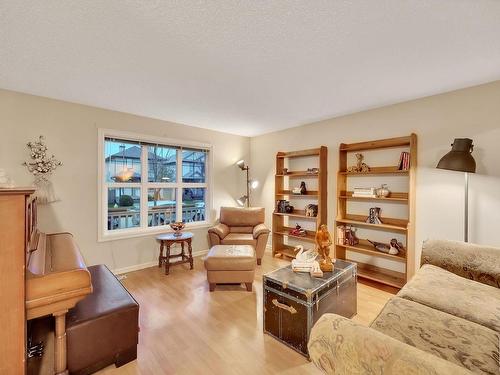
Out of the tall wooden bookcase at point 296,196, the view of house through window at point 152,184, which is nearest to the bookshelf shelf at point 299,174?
the tall wooden bookcase at point 296,196

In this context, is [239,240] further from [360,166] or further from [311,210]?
[360,166]

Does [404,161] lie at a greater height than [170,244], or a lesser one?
greater

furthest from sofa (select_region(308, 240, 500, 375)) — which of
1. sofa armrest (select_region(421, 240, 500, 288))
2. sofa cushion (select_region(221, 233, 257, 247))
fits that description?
sofa cushion (select_region(221, 233, 257, 247))

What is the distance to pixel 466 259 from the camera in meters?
1.92

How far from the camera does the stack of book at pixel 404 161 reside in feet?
9.06

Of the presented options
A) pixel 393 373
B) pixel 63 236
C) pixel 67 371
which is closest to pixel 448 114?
pixel 393 373

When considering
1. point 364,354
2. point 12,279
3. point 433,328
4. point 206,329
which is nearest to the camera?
point 364,354

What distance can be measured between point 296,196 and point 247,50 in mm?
2792

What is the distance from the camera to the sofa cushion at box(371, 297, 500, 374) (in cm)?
107

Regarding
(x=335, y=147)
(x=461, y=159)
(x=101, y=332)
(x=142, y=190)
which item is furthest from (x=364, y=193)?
(x=142, y=190)

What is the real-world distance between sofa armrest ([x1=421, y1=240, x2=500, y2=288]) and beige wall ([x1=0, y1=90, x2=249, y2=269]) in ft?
11.7

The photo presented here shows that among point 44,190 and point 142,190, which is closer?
point 44,190

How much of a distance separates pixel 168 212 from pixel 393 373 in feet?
12.3

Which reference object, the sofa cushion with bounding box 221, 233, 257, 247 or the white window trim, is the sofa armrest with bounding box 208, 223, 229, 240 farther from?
the white window trim
